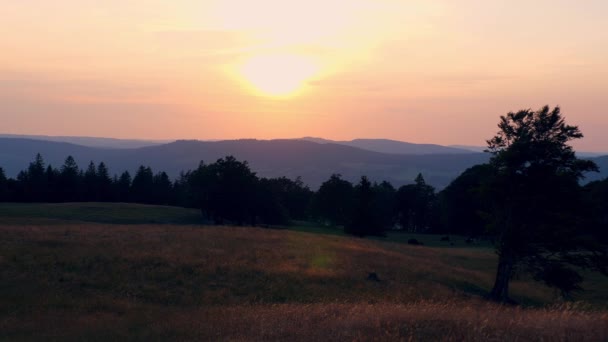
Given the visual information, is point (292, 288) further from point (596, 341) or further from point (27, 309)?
point (596, 341)

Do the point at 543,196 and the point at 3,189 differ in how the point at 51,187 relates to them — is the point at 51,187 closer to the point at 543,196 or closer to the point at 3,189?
the point at 3,189

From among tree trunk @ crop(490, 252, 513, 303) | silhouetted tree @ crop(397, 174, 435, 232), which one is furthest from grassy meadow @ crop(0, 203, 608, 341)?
silhouetted tree @ crop(397, 174, 435, 232)

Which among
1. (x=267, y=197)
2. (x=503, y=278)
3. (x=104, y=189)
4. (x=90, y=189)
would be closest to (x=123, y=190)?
(x=104, y=189)

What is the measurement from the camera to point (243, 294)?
67.9 feet

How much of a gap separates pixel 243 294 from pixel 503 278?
16015 mm

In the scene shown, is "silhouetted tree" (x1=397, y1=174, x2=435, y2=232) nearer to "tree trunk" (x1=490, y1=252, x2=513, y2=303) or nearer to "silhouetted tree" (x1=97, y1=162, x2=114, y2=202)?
"silhouetted tree" (x1=97, y1=162, x2=114, y2=202)

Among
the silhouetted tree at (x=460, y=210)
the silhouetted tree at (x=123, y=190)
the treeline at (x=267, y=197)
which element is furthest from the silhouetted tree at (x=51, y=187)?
the silhouetted tree at (x=460, y=210)

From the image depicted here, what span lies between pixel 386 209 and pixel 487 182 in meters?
82.8

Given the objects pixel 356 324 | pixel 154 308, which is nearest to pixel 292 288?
pixel 154 308

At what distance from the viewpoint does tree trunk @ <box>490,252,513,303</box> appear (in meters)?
28.3

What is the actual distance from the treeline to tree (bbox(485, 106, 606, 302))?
18.1m

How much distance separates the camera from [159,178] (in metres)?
115

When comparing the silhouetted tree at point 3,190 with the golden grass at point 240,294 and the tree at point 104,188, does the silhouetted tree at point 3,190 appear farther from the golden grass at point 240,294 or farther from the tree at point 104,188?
the golden grass at point 240,294

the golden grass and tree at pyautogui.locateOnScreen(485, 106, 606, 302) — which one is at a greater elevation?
tree at pyautogui.locateOnScreen(485, 106, 606, 302)
